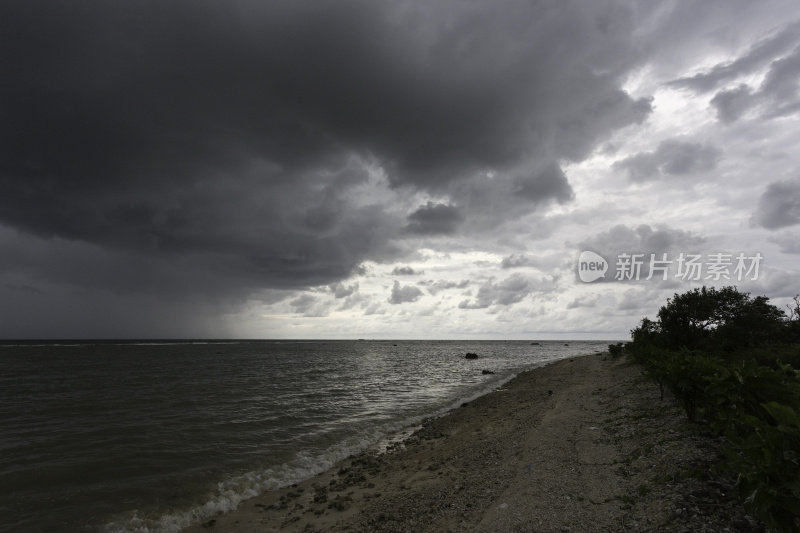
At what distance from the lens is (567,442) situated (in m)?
12.0

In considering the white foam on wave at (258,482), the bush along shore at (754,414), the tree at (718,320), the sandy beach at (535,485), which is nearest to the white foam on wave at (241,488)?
the white foam on wave at (258,482)

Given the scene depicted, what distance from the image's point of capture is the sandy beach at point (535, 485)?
22.5 ft

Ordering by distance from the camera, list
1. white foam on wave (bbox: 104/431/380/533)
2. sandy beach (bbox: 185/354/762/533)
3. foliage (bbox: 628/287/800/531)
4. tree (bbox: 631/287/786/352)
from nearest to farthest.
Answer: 1. foliage (bbox: 628/287/800/531)
2. sandy beach (bbox: 185/354/762/533)
3. white foam on wave (bbox: 104/431/380/533)
4. tree (bbox: 631/287/786/352)

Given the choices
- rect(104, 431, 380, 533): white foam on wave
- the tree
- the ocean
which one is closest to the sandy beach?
rect(104, 431, 380, 533): white foam on wave

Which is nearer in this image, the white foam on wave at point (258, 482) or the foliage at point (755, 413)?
the foliage at point (755, 413)

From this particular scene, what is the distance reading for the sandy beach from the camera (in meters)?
6.86

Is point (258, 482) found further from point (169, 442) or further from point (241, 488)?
point (169, 442)

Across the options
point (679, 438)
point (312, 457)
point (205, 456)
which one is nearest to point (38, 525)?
point (205, 456)

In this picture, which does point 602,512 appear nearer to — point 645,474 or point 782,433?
point 645,474

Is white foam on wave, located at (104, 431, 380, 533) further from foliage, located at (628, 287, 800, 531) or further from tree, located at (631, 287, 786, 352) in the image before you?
tree, located at (631, 287, 786, 352)

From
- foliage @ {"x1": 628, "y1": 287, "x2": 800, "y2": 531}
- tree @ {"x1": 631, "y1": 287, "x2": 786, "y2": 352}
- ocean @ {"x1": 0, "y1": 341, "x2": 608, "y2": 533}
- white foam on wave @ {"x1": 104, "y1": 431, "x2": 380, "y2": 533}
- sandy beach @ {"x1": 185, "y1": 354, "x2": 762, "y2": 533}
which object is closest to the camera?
foliage @ {"x1": 628, "y1": 287, "x2": 800, "y2": 531}

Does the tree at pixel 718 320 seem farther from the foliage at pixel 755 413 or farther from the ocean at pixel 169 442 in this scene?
the ocean at pixel 169 442

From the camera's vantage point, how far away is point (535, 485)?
8820 mm

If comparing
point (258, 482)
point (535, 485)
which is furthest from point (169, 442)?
point (535, 485)
